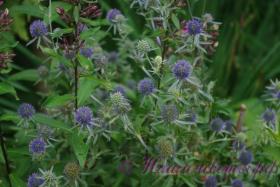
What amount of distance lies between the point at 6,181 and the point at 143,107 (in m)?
0.47

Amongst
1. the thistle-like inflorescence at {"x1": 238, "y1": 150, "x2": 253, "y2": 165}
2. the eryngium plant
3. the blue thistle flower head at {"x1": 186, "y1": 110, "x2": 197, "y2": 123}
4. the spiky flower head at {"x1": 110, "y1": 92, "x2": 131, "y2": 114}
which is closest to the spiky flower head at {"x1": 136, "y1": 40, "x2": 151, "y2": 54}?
the eryngium plant

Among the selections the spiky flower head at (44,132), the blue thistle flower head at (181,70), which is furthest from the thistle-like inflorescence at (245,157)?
the spiky flower head at (44,132)

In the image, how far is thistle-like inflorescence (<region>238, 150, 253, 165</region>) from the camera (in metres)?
1.78

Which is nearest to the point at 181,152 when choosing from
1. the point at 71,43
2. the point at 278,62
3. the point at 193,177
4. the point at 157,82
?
the point at 193,177

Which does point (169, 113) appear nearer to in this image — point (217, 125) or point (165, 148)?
point (165, 148)

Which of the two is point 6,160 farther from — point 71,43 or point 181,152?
point 181,152

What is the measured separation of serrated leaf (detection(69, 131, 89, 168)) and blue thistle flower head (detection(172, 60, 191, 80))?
12.4 inches

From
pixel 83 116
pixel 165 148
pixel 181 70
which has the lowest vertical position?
pixel 165 148

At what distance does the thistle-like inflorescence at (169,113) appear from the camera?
160 cm

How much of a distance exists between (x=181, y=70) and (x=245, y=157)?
40 cm

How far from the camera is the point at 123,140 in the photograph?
1.75m

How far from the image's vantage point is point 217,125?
1765mm

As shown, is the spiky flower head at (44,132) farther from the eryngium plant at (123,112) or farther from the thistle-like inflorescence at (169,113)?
the thistle-like inflorescence at (169,113)

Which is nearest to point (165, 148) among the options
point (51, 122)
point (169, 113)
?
point (169, 113)
